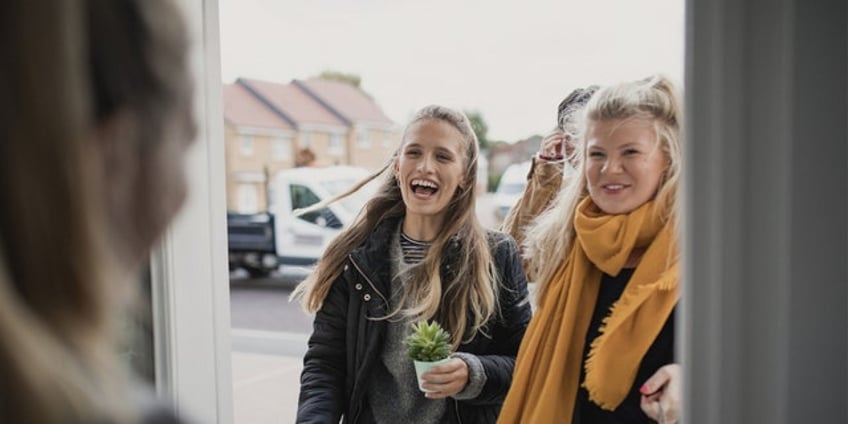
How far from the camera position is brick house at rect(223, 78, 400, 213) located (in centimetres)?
787

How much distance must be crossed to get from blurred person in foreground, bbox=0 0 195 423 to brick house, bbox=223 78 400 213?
721 cm

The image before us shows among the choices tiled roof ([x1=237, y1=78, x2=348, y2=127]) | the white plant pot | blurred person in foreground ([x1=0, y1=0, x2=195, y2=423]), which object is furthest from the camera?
tiled roof ([x1=237, y1=78, x2=348, y2=127])

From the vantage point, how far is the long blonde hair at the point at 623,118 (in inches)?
42.5

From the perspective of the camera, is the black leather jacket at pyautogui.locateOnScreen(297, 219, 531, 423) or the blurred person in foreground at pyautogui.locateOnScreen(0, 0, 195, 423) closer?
the blurred person in foreground at pyautogui.locateOnScreen(0, 0, 195, 423)

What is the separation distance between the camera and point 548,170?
1479 mm

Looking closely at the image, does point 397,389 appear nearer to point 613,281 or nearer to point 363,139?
point 613,281

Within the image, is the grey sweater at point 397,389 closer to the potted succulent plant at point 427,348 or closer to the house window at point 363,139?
the potted succulent plant at point 427,348

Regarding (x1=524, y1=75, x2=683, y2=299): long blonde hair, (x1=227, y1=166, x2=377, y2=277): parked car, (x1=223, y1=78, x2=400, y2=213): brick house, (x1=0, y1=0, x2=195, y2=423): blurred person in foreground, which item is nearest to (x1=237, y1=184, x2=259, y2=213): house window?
(x1=223, y1=78, x2=400, y2=213): brick house

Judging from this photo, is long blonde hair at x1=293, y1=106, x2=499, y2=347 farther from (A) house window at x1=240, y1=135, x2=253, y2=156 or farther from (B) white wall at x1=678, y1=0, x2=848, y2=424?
(A) house window at x1=240, y1=135, x2=253, y2=156

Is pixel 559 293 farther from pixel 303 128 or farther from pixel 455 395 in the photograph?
pixel 303 128

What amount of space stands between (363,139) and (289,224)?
136 cm

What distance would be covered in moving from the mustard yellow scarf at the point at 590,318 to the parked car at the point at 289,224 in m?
4.73

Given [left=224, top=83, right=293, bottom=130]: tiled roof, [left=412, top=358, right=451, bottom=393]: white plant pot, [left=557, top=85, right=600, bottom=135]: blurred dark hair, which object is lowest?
[left=412, top=358, right=451, bottom=393]: white plant pot

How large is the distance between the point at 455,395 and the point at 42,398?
1002 millimetres
